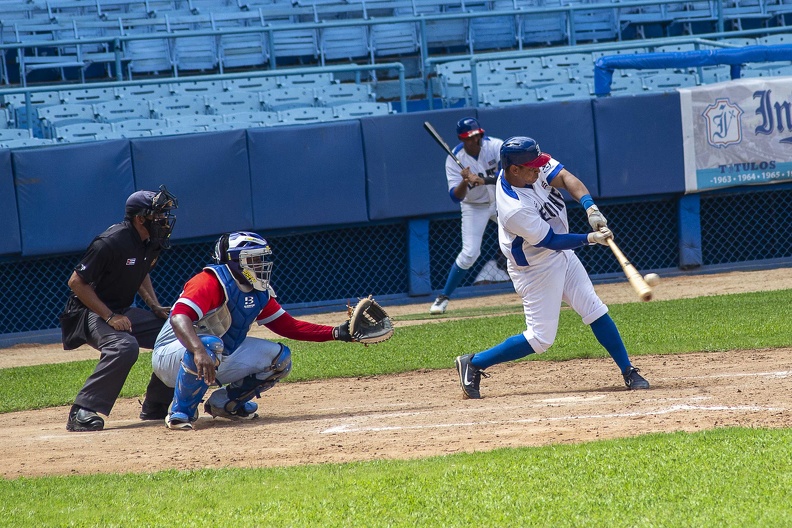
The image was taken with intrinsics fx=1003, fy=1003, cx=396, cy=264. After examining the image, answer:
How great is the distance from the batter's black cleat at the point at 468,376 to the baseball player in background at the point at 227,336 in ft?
2.85

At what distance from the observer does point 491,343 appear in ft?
28.5

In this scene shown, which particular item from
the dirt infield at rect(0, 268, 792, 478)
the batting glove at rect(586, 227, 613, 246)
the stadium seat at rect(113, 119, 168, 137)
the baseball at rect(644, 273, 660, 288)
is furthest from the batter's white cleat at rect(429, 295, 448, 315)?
the batting glove at rect(586, 227, 613, 246)

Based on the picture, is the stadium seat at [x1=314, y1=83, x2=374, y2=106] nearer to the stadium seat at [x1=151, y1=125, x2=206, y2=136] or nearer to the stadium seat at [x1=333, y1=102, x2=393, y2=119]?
the stadium seat at [x1=333, y1=102, x2=393, y2=119]

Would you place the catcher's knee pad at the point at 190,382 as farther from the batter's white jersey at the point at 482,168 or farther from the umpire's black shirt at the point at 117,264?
the batter's white jersey at the point at 482,168

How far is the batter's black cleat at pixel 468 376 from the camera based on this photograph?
261 inches

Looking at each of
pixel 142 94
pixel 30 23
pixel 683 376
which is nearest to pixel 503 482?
pixel 683 376

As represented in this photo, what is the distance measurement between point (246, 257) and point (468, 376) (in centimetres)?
171

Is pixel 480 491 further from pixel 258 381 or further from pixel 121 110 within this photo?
pixel 121 110

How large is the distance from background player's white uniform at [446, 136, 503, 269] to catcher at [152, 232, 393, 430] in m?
4.66

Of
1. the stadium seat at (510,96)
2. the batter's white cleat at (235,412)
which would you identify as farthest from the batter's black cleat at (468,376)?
the stadium seat at (510,96)

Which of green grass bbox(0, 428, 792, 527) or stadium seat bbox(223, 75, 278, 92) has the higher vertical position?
stadium seat bbox(223, 75, 278, 92)

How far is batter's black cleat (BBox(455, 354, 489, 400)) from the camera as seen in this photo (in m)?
6.63

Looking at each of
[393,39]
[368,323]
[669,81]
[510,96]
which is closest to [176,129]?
[510,96]

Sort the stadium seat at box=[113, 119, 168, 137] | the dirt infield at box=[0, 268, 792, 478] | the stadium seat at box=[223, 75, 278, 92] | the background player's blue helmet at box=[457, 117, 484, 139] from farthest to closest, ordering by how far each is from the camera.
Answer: the stadium seat at box=[223, 75, 278, 92], the stadium seat at box=[113, 119, 168, 137], the background player's blue helmet at box=[457, 117, 484, 139], the dirt infield at box=[0, 268, 792, 478]
